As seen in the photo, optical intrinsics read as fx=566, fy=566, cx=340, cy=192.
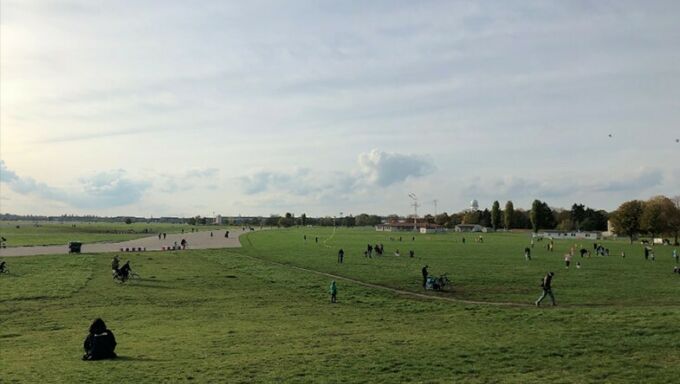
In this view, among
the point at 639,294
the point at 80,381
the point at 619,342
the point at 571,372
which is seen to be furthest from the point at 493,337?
the point at 639,294

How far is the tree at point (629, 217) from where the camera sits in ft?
401

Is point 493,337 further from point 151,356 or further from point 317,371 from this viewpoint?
point 151,356

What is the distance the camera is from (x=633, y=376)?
15.5 metres

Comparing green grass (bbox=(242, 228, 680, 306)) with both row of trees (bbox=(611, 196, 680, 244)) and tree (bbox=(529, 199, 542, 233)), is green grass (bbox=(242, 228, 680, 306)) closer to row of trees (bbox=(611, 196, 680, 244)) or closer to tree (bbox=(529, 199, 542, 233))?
row of trees (bbox=(611, 196, 680, 244))

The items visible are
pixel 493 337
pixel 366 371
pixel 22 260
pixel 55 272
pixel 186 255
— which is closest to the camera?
pixel 366 371

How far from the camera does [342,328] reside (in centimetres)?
2528

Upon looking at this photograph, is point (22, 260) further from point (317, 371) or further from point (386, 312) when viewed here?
point (317, 371)

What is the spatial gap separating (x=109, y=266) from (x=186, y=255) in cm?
1656

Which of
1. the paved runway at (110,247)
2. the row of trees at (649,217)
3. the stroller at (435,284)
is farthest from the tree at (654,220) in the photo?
the stroller at (435,284)

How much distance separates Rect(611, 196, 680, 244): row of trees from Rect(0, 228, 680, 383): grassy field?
71.5 m

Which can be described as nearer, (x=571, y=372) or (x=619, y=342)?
(x=571, y=372)

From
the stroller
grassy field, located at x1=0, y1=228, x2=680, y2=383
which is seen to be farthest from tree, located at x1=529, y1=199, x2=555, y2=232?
the stroller

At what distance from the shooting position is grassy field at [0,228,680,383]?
16.5 m

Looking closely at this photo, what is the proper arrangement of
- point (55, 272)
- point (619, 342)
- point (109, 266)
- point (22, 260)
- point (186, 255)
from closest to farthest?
1. point (619, 342)
2. point (55, 272)
3. point (109, 266)
4. point (22, 260)
5. point (186, 255)
